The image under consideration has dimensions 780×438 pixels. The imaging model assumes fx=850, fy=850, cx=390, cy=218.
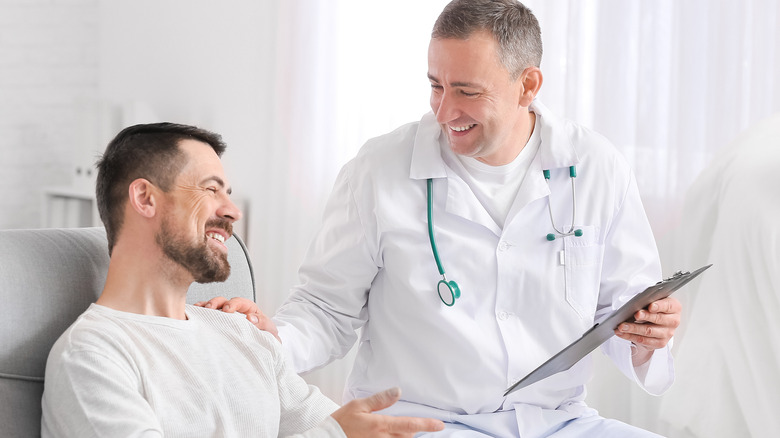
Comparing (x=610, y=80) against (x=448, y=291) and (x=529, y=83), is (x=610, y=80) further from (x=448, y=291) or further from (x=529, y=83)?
(x=448, y=291)

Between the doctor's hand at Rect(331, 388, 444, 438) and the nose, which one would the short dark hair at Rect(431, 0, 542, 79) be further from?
the doctor's hand at Rect(331, 388, 444, 438)

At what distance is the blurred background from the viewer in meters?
2.55

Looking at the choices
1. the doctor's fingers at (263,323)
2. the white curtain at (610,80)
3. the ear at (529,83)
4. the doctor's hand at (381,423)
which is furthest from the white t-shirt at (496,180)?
the white curtain at (610,80)

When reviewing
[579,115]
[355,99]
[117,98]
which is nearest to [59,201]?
[117,98]

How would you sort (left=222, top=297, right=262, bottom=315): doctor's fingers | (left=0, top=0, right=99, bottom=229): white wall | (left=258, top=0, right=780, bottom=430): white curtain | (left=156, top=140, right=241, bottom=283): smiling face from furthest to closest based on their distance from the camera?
1. (left=0, top=0, right=99, bottom=229): white wall
2. (left=258, top=0, right=780, bottom=430): white curtain
3. (left=222, top=297, right=262, bottom=315): doctor's fingers
4. (left=156, top=140, right=241, bottom=283): smiling face

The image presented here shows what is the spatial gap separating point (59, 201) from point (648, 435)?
11.5 feet

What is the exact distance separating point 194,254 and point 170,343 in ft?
0.47

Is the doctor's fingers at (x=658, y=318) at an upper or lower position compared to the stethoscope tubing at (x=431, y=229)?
lower

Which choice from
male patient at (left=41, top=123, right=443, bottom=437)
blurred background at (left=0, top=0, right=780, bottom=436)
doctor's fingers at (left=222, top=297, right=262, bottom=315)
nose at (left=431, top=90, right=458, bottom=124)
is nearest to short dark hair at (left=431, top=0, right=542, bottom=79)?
nose at (left=431, top=90, right=458, bottom=124)

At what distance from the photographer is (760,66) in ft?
8.14

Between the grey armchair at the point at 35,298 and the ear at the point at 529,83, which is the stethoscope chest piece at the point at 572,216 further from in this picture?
the grey armchair at the point at 35,298

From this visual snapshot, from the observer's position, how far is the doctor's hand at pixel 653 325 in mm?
1479

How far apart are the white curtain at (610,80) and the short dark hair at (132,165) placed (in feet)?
5.55

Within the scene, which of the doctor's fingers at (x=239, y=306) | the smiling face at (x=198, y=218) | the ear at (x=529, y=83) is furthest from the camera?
the ear at (x=529, y=83)
